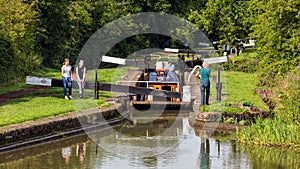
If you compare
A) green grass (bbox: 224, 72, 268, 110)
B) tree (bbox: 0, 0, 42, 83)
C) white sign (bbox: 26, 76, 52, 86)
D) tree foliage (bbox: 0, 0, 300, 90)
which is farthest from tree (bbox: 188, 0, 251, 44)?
white sign (bbox: 26, 76, 52, 86)

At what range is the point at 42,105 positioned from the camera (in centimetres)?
2792

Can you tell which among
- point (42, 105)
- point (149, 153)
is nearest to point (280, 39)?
point (42, 105)

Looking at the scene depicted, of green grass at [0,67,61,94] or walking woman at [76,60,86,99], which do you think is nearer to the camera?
walking woman at [76,60,86,99]

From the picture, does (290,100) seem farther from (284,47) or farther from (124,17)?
(124,17)

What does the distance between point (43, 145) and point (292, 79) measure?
9.30m

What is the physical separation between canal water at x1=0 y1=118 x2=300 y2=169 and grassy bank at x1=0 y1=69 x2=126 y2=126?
1566mm

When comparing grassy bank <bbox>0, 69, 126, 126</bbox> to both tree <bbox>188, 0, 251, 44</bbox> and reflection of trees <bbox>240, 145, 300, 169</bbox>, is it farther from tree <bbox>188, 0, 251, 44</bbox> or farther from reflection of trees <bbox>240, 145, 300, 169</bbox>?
tree <bbox>188, 0, 251, 44</bbox>

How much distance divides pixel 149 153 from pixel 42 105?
7.35 m

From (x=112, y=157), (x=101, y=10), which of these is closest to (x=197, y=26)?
(x=101, y=10)

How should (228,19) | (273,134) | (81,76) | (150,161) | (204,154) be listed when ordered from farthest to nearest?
(228,19) < (81,76) < (273,134) < (204,154) < (150,161)

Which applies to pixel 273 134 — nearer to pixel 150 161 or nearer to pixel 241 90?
pixel 150 161

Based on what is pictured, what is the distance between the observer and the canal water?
790 inches

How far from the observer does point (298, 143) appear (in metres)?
22.2

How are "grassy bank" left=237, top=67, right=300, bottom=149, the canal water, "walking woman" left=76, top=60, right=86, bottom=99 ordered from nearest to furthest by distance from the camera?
the canal water → "grassy bank" left=237, top=67, right=300, bottom=149 → "walking woman" left=76, top=60, right=86, bottom=99
